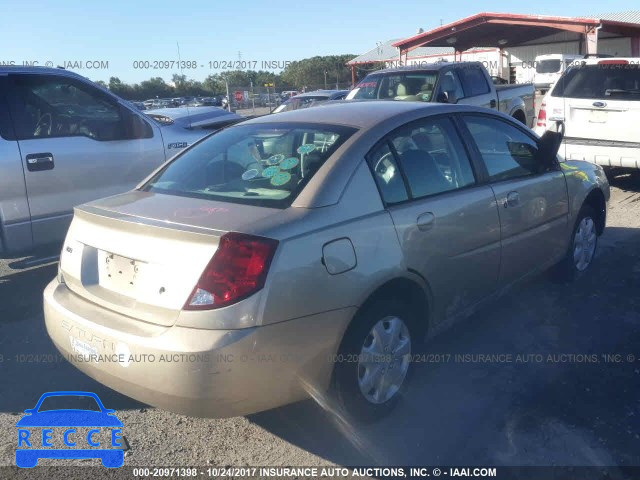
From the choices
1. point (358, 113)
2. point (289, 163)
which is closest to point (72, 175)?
point (289, 163)

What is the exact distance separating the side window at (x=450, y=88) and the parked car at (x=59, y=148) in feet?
18.8

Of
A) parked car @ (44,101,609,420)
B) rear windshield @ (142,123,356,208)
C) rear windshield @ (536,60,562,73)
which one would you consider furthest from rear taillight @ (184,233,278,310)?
rear windshield @ (536,60,562,73)

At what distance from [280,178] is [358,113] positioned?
73 centimetres

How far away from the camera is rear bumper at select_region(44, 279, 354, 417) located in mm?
2576

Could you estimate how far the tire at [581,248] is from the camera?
16.5 ft

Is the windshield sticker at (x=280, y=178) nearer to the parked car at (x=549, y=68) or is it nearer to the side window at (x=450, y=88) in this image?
the side window at (x=450, y=88)

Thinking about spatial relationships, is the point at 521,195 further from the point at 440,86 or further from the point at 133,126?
the point at 440,86

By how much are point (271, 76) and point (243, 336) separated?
49.0 m

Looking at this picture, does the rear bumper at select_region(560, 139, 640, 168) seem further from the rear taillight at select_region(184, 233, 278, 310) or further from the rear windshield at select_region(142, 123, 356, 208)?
the rear taillight at select_region(184, 233, 278, 310)

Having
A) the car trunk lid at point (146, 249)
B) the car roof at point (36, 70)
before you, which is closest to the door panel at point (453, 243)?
the car trunk lid at point (146, 249)

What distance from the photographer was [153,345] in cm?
264

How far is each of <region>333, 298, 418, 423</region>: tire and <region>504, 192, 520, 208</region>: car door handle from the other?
1111 mm

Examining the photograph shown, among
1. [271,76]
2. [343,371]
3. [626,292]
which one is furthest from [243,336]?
[271,76]

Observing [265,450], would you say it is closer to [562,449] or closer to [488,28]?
[562,449]
